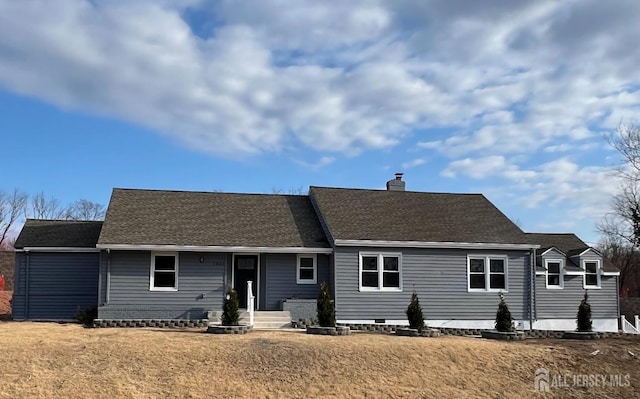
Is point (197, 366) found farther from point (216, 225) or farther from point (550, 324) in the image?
point (550, 324)

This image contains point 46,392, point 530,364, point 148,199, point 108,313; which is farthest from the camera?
point 148,199

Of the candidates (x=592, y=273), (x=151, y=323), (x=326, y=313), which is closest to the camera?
(x=326, y=313)

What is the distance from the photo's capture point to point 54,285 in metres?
22.3

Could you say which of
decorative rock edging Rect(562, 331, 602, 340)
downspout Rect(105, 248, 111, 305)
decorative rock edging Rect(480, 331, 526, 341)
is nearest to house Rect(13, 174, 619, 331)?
downspout Rect(105, 248, 111, 305)

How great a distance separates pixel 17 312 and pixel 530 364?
17039 mm

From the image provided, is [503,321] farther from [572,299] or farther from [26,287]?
[26,287]

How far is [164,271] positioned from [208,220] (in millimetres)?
2688

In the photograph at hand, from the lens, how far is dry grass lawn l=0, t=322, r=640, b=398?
1256 cm

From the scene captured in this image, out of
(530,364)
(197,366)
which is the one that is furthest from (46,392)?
(530,364)

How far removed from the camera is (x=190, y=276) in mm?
21312

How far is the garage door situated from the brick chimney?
42.2 feet

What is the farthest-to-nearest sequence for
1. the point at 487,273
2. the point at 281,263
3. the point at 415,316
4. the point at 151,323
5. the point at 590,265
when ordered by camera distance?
the point at 590,265
the point at 487,273
the point at 281,263
the point at 151,323
the point at 415,316

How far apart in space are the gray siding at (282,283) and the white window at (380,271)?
1.58 metres

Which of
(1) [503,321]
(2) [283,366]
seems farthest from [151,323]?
(1) [503,321]
